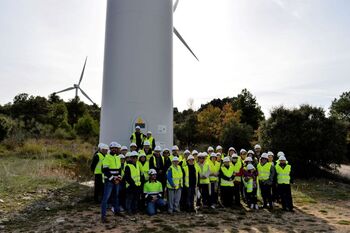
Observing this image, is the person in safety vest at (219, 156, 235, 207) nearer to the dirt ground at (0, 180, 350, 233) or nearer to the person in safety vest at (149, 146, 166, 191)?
the dirt ground at (0, 180, 350, 233)

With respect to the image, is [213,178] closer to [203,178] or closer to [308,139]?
[203,178]

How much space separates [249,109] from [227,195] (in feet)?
122

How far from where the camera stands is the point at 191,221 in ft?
32.4

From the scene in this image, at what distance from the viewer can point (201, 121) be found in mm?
44188

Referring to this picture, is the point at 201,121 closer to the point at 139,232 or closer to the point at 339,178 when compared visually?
the point at 339,178

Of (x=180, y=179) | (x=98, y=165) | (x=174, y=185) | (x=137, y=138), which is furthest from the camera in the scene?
(x=137, y=138)

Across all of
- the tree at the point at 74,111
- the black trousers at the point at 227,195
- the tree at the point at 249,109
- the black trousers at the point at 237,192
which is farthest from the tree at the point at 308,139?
the tree at the point at 74,111

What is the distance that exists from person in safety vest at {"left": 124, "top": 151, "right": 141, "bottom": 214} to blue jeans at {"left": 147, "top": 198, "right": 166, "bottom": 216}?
1.41 ft

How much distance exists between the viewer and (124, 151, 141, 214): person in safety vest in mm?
10484

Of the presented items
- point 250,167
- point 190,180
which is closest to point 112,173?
point 190,180

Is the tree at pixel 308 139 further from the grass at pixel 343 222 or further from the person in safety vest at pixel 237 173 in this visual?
the grass at pixel 343 222

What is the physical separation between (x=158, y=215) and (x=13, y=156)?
17.0 m

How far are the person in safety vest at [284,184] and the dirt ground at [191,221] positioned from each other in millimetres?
292

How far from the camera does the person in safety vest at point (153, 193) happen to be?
35.0ft
